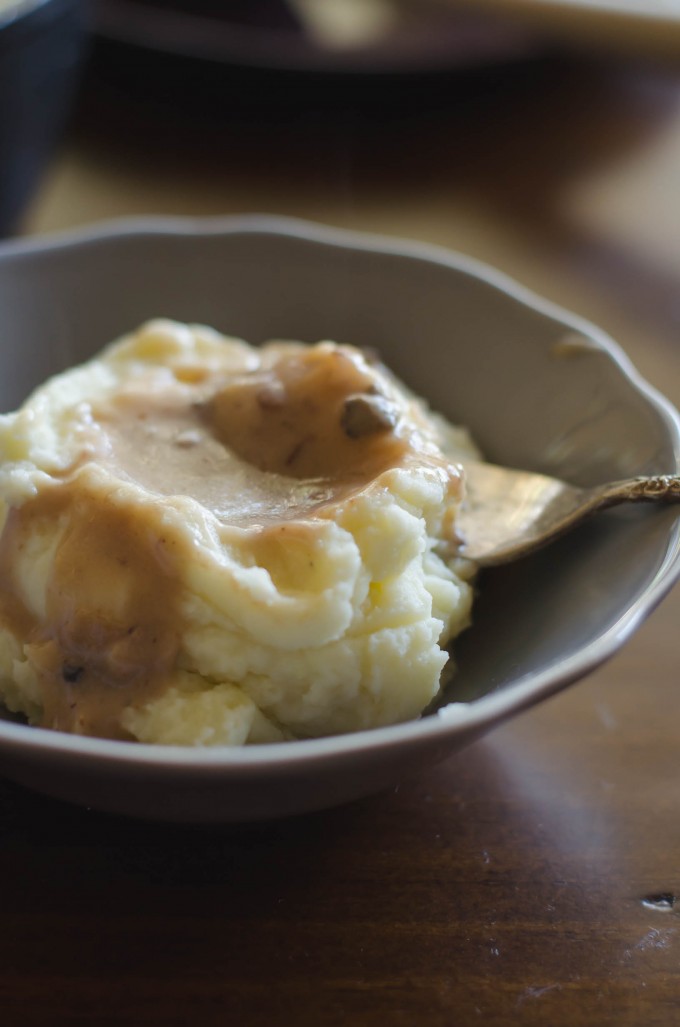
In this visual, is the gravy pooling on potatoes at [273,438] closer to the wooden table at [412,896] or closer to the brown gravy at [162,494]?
the brown gravy at [162,494]

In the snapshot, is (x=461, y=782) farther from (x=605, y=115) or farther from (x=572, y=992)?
(x=605, y=115)

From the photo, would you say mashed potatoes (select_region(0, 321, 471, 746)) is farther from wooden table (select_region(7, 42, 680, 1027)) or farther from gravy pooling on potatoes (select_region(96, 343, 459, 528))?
wooden table (select_region(7, 42, 680, 1027))

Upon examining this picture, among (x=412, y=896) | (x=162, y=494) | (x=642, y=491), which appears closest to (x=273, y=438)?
(x=162, y=494)

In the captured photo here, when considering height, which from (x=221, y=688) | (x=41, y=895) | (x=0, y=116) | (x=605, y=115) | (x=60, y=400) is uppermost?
(x=605, y=115)

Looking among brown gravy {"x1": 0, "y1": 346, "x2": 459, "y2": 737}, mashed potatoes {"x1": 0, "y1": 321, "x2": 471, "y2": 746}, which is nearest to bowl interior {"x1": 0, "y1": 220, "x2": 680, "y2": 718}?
mashed potatoes {"x1": 0, "y1": 321, "x2": 471, "y2": 746}

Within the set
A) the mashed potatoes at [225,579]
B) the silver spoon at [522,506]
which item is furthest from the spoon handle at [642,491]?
the mashed potatoes at [225,579]

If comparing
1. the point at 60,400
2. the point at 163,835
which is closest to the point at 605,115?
the point at 60,400
